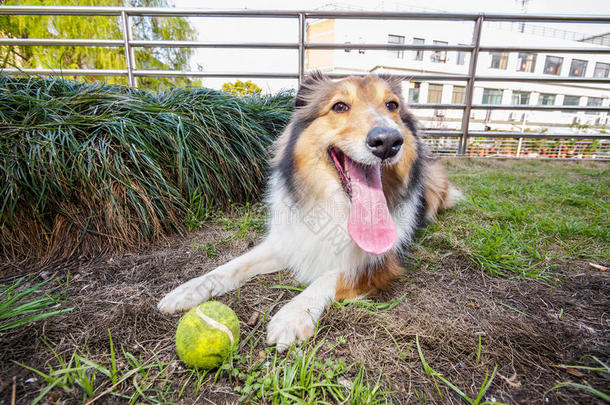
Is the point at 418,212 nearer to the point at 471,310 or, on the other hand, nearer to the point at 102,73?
the point at 471,310

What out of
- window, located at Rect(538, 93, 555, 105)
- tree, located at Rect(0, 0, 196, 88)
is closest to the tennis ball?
tree, located at Rect(0, 0, 196, 88)

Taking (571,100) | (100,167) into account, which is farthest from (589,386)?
(571,100)

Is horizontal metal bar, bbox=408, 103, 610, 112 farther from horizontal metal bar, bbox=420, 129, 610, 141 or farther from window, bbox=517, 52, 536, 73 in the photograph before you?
window, bbox=517, 52, 536, 73

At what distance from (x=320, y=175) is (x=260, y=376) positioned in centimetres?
121

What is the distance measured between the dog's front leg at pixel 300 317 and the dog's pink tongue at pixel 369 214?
345 millimetres

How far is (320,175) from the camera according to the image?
73.4 inches

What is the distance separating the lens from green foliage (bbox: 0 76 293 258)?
190 centimetres

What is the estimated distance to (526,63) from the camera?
97.9ft

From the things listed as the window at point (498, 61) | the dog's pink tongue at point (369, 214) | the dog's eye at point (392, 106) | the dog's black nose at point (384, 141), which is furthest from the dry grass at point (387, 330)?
the window at point (498, 61)

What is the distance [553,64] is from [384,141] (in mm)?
41447

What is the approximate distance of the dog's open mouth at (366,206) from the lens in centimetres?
166

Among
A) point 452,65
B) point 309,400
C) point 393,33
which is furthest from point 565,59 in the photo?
point 309,400

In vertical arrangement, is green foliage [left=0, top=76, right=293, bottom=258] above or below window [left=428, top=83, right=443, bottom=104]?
below

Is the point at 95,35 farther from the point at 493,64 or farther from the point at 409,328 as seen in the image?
the point at 493,64
